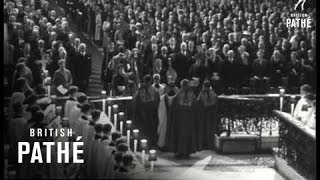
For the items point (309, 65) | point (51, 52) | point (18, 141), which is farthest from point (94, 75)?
point (309, 65)

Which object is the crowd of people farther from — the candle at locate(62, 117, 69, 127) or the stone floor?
the candle at locate(62, 117, 69, 127)

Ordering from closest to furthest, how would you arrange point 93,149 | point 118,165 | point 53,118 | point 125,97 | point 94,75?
point 118,165, point 93,149, point 53,118, point 125,97, point 94,75

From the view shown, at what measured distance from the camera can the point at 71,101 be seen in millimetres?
8977

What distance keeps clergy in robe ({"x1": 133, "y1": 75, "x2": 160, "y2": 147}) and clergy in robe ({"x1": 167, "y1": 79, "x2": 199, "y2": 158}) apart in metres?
0.25

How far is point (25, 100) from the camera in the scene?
8438 mm

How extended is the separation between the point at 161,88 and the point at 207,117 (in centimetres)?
79

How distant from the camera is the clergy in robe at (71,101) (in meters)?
8.90

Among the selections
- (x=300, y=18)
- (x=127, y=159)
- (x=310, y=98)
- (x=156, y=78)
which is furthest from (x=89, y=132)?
(x=300, y=18)

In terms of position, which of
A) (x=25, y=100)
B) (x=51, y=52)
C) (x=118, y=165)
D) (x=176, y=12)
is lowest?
(x=118, y=165)

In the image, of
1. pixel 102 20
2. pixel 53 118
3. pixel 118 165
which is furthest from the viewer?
pixel 102 20

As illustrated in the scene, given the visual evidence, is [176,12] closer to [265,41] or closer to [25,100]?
[265,41]

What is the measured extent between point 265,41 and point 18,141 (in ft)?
16.0

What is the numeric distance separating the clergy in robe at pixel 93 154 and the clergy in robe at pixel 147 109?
→ 5.92ft

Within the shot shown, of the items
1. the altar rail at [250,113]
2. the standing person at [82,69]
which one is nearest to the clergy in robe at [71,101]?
the standing person at [82,69]
